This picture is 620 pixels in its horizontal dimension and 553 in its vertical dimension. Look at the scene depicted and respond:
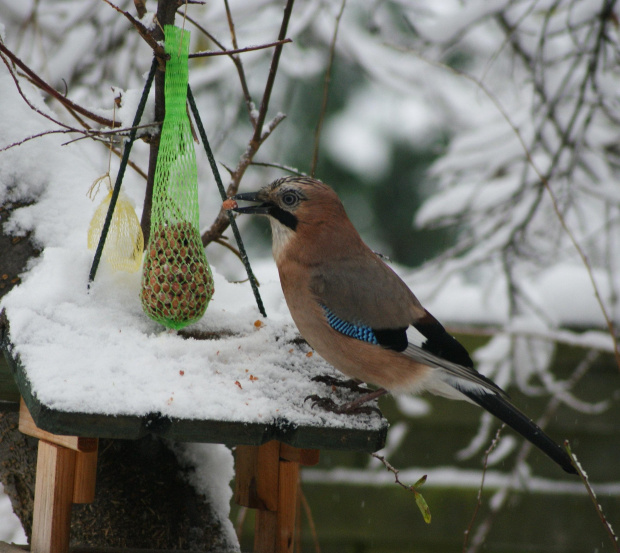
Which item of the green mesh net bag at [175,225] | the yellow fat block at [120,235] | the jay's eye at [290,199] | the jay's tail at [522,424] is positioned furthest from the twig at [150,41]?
the jay's tail at [522,424]

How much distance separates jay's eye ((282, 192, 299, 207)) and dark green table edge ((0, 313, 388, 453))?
2.70 ft

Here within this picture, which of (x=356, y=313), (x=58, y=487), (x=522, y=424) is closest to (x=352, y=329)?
(x=356, y=313)

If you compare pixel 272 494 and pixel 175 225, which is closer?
pixel 175 225

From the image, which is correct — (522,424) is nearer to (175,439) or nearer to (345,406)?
(345,406)

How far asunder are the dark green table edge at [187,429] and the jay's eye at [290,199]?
0.82m

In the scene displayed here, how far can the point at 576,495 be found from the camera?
212 inches

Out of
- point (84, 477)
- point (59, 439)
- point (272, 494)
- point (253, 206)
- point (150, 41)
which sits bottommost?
point (272, 494)

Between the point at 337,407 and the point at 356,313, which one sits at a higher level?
the point at 356,313

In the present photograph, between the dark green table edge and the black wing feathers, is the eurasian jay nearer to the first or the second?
the black wing feathers

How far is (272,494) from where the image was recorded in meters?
2.34

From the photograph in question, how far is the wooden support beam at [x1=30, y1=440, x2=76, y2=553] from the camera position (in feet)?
6.55

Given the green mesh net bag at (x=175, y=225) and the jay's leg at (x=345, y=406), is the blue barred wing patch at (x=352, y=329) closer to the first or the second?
the jay's leg at (x=345, y=406)

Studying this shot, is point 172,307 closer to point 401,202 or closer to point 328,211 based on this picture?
point 328,211

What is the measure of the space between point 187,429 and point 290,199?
959mm
